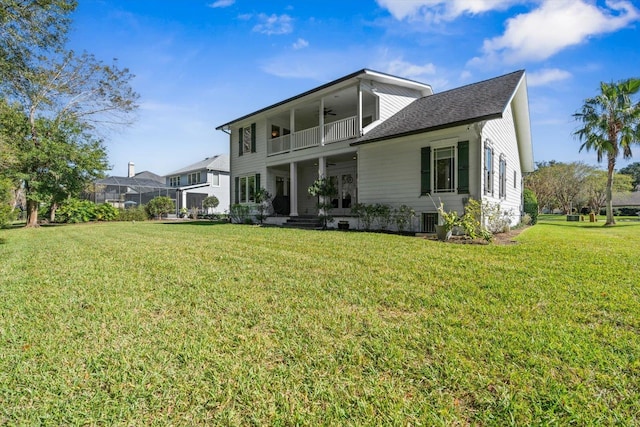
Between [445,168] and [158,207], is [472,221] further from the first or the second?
[158,207]

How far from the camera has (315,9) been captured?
421 inches

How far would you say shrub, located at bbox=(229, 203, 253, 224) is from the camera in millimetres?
16944

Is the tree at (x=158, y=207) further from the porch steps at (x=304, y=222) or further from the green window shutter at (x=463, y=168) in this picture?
the green window shutter at (x=463, y=168)

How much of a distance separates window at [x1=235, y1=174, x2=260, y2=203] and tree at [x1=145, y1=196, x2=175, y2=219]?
10202 millimetres

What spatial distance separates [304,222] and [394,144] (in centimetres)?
533

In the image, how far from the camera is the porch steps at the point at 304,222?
13279 millimetres

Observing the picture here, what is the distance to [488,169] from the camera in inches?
408

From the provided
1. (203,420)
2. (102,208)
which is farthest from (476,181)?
(102,208)

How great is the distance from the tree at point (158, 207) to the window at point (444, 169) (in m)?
22.3

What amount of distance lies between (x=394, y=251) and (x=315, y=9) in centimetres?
921

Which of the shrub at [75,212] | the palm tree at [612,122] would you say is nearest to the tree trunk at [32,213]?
the shrub at [75,212]

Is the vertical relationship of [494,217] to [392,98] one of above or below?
below

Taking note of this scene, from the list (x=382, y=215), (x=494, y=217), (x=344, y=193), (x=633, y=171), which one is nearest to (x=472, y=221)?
(x=494, y=217)

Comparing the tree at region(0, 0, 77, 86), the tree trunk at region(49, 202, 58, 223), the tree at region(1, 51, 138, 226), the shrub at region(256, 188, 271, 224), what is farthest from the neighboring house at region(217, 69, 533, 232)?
the tree trunk at region(49, 202, 58, 223)
